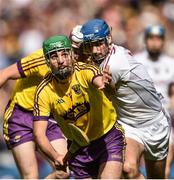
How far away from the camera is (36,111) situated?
31.9ft

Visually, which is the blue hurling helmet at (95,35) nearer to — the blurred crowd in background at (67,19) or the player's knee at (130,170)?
the player's knee at (130,170)

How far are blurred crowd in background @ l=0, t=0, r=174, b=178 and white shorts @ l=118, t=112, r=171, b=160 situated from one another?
6070 mm

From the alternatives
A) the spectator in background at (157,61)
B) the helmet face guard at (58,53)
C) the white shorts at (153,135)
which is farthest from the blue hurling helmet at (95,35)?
the spectator in background at (157,61)

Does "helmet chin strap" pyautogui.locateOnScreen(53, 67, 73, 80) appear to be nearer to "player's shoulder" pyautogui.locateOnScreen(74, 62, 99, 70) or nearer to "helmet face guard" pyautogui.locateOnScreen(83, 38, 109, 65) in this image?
"player's shoulder" pyautogui.locateOnScreen(74, 62, 99, 70)

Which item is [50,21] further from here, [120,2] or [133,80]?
[133,80]

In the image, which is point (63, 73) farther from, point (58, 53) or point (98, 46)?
point (98, 46)

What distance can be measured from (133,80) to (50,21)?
950cm

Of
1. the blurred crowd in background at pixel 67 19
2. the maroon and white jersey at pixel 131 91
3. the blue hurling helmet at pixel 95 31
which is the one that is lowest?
the blurred crowd in background at pixel 67 19

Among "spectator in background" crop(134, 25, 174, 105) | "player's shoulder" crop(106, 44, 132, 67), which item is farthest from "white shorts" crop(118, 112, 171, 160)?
"spectator in background" crop(134, 25, 174, 105)

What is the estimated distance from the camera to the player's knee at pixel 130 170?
10.7 m

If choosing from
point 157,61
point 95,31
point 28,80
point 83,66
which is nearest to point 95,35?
point 95,31

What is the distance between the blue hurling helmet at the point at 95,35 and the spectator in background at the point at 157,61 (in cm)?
394

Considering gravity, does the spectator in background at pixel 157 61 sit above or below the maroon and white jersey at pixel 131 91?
below

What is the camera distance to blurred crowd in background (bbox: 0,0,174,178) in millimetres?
18031
